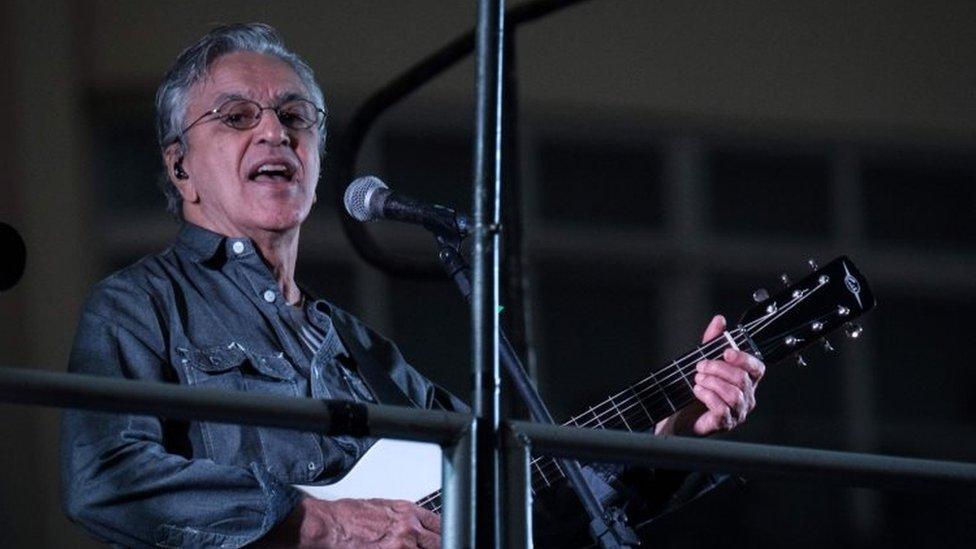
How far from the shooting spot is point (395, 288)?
5.86 meters

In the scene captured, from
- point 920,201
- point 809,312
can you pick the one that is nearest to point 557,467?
point 809,312

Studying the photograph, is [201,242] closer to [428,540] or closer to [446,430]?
[428,540]

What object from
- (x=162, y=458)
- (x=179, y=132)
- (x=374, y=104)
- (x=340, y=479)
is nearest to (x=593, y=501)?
(x=340, y=479)

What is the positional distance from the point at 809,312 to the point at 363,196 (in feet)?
1.90

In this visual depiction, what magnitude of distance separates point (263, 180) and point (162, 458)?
36cm

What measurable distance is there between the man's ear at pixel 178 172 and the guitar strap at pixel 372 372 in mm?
215

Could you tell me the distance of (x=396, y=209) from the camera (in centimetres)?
204

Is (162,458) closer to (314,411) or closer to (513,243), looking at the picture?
(314,411)

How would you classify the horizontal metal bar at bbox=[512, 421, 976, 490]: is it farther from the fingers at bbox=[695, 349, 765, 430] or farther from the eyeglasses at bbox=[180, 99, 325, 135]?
the eyeglasses at bbox=[180, 99, 325, 135]

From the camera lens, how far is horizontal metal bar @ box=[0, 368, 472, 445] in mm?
1442

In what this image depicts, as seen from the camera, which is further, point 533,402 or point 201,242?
point 201,242

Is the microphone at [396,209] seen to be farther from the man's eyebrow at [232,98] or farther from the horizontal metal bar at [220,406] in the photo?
the horizontal metal bar at [220,406]

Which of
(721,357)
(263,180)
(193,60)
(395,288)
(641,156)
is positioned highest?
(641,156)

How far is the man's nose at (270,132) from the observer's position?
2123 mm
